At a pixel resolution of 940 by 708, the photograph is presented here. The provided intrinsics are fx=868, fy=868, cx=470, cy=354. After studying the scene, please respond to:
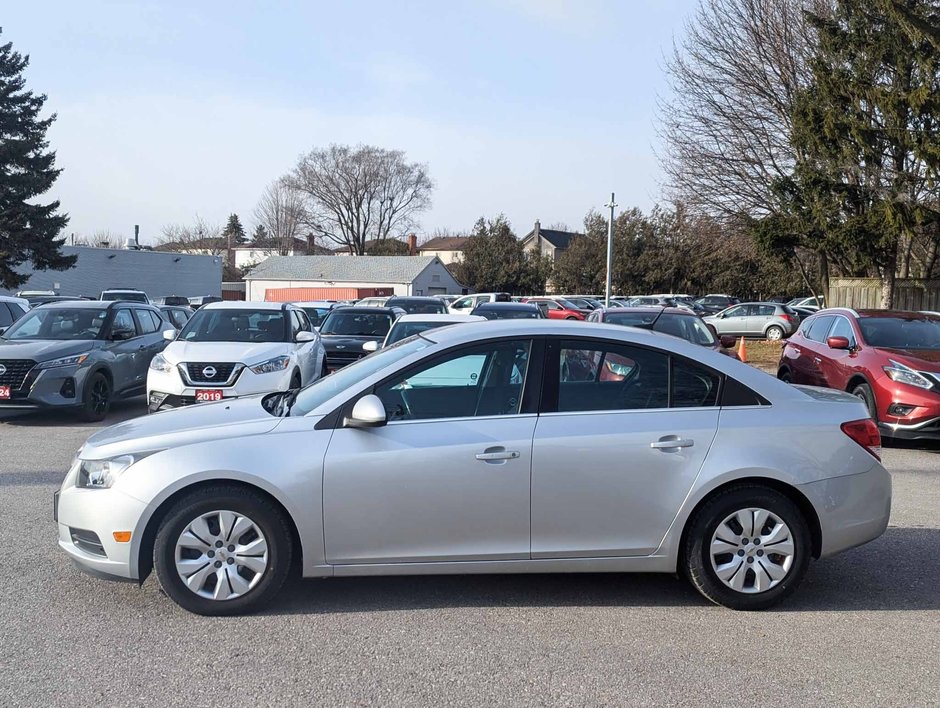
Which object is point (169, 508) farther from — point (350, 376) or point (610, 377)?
point (610, 377)

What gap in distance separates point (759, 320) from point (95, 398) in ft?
91.0

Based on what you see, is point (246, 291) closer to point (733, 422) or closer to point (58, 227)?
point (58, 227)

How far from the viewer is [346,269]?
75312 millimetres

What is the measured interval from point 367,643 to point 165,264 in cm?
6199

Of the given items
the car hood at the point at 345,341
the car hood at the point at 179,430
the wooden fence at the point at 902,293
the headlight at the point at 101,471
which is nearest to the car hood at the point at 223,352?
the car hood at the point at 345,341

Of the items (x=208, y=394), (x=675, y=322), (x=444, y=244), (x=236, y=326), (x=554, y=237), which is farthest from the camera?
(x=444, y=244)

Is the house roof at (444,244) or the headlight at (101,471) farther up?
the house roof at (444,244)

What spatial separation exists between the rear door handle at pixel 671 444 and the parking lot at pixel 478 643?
37.2 inches

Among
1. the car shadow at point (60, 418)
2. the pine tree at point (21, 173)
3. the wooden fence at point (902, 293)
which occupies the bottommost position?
the car shadow at point (60, 418)

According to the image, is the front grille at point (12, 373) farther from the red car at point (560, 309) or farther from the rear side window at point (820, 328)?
the red car at point (560, 309)

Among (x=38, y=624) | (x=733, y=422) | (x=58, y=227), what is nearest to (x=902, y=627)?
(x=733, y=422)

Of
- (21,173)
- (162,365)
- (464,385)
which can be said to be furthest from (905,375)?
(21,173)

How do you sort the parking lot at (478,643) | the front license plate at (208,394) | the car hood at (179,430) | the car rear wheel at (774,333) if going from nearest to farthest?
the parking lot at (478,643) → the car hood at (179,430) → the front license plate at (208,394) → the car rear wheel at (774,333)

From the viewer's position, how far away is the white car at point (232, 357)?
35.7ft
